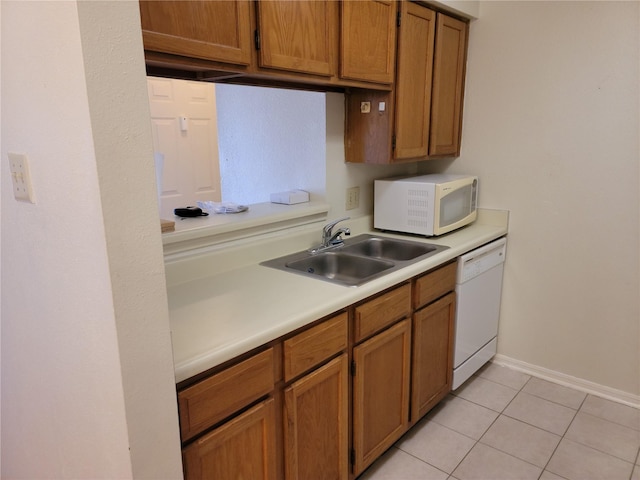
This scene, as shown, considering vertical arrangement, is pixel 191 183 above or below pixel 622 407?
above

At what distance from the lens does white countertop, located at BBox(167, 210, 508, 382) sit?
122cm

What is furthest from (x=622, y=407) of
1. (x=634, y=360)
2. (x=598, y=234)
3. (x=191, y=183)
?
(x=191, y=183)

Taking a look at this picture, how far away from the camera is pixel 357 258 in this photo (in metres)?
2.19

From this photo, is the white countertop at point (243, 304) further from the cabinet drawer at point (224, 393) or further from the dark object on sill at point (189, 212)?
the dark object on sill at point (189, 212)

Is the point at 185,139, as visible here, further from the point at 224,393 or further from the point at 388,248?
the point at 224,393

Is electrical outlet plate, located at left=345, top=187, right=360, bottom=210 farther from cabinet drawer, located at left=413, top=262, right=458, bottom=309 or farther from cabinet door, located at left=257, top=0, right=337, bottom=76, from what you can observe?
cabinet door, located at left=257, top=0, right=337, bottom=76

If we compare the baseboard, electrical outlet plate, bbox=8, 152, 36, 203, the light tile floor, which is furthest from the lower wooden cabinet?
the baseboard

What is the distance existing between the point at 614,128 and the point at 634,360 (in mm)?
1201

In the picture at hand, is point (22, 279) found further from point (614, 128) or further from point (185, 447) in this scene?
point (614, 128)

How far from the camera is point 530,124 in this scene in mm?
2523

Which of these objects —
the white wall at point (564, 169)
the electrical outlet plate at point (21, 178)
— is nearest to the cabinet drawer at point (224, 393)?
the electrical outlet plate at point (21, 178)

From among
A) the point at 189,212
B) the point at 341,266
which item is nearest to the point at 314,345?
the point at 341,266

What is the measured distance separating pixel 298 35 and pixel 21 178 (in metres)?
1.04

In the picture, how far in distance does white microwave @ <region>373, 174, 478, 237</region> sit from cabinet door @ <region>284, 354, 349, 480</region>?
3.36 feet
